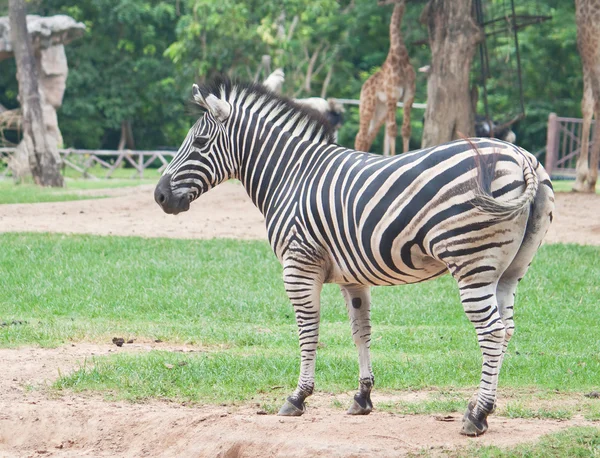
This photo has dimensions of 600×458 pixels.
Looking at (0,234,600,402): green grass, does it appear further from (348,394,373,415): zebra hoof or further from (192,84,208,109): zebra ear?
(192,84,208,109): zebra ear

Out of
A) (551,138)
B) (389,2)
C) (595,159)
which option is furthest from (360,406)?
(551,138)

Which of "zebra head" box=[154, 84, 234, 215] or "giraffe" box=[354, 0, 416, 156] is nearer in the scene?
"zebra head" box=[154, 84, 234, 215]

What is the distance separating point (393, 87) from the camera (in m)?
17.5

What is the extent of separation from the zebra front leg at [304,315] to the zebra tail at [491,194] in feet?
4.21

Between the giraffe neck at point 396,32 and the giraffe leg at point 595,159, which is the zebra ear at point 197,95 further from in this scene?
the giraffe leg at point 595,159

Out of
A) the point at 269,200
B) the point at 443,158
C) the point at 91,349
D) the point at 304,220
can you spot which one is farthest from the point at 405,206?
the point at 91,349

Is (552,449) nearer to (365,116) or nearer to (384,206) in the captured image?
(384,206)

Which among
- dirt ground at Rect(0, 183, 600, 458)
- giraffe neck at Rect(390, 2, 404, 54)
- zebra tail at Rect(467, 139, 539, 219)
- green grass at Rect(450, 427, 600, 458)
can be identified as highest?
giraffe neck at Rect(390, 2, 404, 54)

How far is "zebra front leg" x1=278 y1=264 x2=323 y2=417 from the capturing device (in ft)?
18.5

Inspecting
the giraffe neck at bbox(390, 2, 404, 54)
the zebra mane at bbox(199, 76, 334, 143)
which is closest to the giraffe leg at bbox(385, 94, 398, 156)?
the giraffe neck at bbox(390, 2, 404, 54)

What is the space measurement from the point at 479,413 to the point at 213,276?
644cm

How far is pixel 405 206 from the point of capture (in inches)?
201

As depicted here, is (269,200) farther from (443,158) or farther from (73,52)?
(73,52)

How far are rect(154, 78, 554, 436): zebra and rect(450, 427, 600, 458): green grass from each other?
31cm
